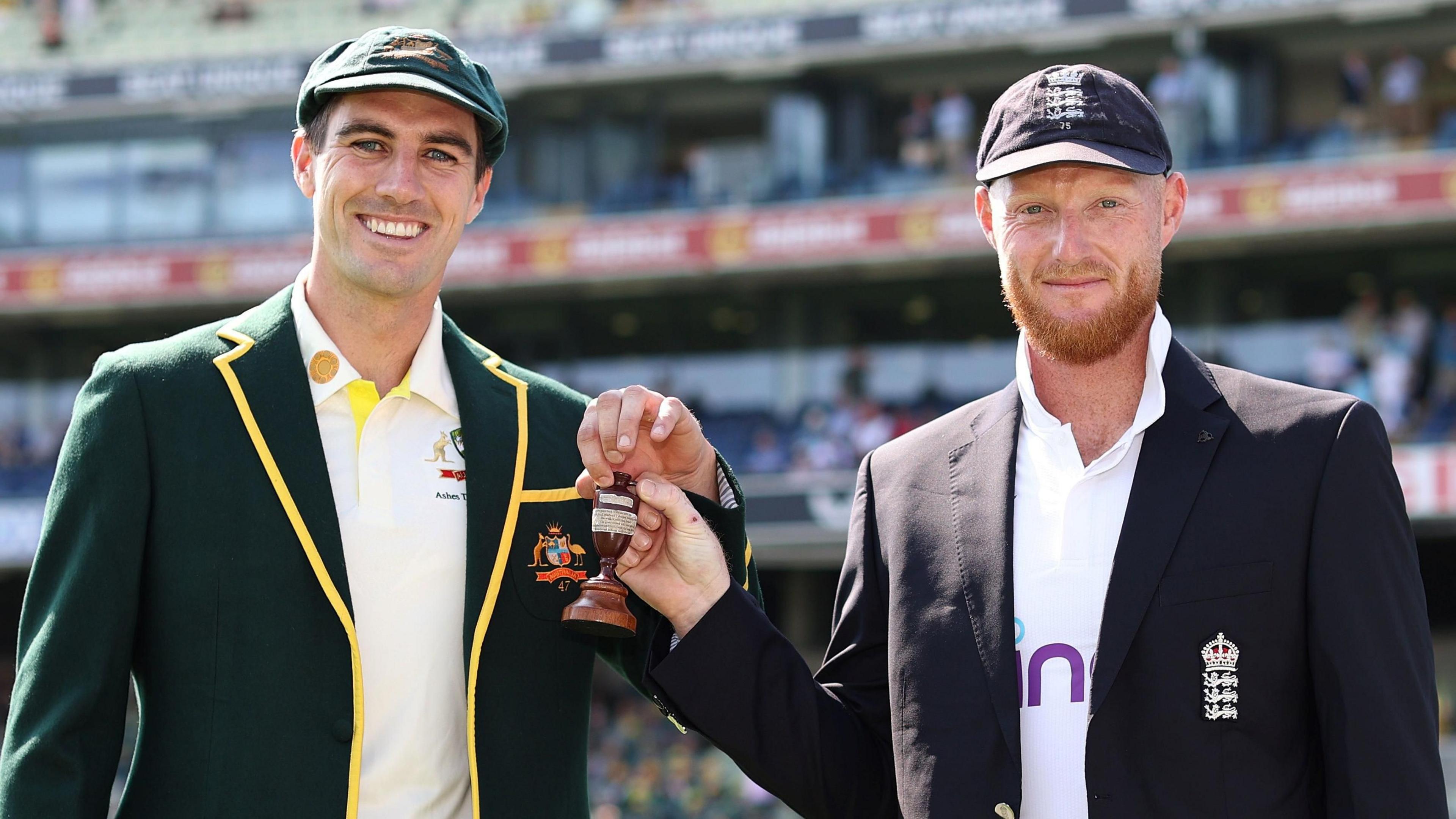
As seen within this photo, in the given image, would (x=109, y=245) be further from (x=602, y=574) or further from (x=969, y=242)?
(x=602, y=574)

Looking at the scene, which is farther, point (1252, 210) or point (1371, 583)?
point (1252, 210)

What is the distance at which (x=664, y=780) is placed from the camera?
59.4 ft

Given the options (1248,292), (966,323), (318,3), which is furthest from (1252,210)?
(318,3)

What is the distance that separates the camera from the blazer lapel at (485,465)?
311 centimetres

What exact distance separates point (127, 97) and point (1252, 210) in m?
17.4

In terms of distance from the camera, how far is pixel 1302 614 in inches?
112

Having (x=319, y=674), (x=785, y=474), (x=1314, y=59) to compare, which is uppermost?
(x=1314, y=59)

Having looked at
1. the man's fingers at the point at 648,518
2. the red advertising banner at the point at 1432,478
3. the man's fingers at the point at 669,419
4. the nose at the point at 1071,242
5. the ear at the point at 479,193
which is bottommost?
the man's fingers at the point at 648,518

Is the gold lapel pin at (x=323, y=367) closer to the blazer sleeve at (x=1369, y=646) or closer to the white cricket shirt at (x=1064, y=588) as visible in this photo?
the white cricket shirt at (x=1064, y=588)

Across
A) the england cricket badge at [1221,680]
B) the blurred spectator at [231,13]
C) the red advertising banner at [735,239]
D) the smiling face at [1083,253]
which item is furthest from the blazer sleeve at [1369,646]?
the blurred spectator at [231,13]

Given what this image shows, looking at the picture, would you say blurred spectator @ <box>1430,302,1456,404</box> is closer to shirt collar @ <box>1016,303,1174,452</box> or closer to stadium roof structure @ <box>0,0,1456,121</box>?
stadium roof structure @ <box>0,0,1456,121</box>

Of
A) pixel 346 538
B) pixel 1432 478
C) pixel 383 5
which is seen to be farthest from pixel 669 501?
pixel 383 5

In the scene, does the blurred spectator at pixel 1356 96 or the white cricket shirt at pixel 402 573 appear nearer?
the white cricket shirt at pixel 402 573

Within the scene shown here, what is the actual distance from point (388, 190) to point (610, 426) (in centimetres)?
62
